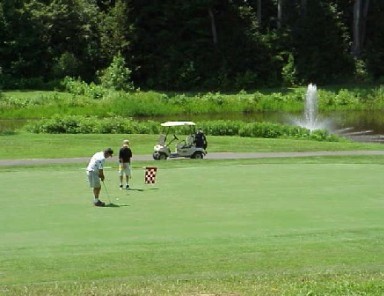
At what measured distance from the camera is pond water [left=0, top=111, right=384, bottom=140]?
2090 inches

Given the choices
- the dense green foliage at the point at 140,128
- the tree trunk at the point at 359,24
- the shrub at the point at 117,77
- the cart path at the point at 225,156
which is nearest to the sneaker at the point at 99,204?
the cart path at the point at 225,156

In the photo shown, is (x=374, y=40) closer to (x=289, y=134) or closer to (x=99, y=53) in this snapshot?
(x=99, y=53)

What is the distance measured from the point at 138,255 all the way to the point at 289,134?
30361 mm

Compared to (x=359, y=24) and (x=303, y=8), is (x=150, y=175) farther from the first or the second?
(x=359, y=24)

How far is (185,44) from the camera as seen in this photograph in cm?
8125

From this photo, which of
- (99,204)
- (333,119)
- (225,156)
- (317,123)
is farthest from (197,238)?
(333,119)

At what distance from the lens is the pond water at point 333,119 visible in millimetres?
53094

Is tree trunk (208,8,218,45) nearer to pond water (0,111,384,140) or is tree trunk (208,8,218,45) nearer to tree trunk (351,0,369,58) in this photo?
tree trunk (351,0,369,58)

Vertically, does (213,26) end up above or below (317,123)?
above

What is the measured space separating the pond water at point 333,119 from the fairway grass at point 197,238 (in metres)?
27.3

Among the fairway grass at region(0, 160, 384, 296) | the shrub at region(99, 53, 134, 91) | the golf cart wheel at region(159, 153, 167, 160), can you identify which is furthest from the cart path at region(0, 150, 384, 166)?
the shrub at region(99, 53, 134, 91)

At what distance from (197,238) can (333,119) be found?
43.6m

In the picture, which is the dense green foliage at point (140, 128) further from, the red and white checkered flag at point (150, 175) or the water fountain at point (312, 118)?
the red and white checkered flag at point (150, 175)

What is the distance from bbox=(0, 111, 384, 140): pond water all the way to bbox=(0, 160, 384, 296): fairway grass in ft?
89.7
